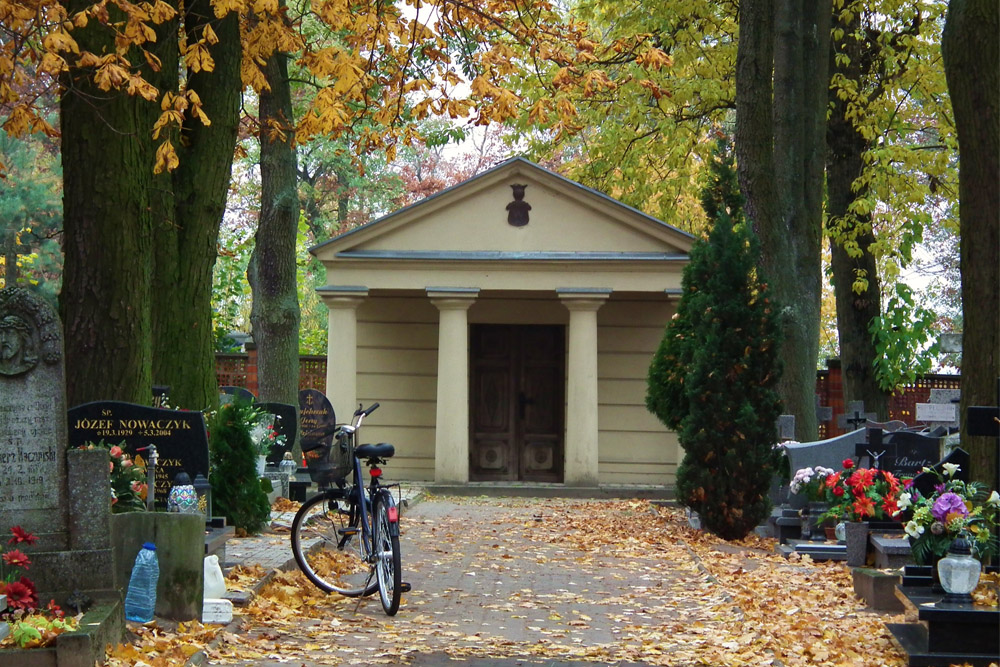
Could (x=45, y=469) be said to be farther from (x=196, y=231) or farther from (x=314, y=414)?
(x=314, y=414)

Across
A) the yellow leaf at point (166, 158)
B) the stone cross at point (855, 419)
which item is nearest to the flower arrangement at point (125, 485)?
the yellow leaf at point (166, 158)

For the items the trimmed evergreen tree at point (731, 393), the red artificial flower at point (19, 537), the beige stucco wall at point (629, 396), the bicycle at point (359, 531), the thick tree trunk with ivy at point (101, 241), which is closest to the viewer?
the red artificial flower at point (19, 537)

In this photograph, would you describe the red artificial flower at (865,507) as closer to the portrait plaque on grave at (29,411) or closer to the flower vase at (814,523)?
the flower vase at (814,523)

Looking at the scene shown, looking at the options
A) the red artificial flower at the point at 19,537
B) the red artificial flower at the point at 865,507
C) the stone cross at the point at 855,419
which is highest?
the stone cross at the point at 855,419

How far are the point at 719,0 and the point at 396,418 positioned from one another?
31.3 ft

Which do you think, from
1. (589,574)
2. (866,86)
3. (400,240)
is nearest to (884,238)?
(866,86)

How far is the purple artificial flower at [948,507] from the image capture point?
7613 millimetres

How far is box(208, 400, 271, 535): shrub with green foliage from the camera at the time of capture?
1220 cm

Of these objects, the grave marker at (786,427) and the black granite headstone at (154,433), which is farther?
the grave marker at (786,427)

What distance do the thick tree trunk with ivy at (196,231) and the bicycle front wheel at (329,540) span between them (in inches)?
90.1

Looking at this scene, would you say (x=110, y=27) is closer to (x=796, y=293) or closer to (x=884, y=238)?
(x=796, y=293)

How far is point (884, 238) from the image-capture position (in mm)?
22141

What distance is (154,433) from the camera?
9.82 m

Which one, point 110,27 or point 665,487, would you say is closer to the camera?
point 110,27
